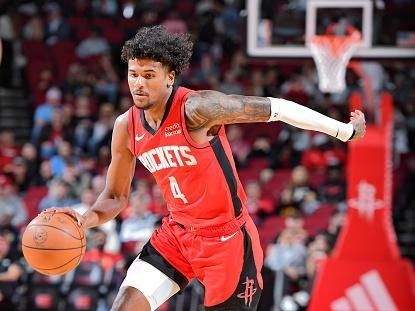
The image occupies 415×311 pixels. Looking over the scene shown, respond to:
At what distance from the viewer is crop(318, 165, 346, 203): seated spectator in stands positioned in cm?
1118

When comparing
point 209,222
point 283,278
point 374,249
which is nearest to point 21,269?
point 283,278

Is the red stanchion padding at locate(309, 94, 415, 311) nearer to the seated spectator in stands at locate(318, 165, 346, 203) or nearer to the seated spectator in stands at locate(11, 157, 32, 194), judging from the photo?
the seated spectator in stands at locate(318, 165, 346, 203)

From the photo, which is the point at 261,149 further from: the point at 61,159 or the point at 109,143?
the point at 61,159

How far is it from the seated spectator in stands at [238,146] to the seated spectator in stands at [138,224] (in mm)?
2049

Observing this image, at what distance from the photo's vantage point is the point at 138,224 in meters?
10.5

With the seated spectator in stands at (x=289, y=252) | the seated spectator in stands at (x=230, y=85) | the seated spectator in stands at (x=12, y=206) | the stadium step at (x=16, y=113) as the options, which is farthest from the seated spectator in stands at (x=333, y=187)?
the stadium step at (x=16, y=113)

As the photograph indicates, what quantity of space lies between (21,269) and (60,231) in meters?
5.10

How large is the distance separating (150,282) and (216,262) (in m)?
0.39

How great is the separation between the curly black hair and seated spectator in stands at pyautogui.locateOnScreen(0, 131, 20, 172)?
7.87 metres

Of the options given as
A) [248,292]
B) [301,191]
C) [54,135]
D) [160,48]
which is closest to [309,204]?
[301,191]

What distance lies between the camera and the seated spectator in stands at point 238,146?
1223cm

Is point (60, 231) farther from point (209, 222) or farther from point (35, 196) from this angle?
point (35, 196)

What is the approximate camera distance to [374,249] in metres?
9.07

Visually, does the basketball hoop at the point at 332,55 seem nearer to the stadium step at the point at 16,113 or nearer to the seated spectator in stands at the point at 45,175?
the seated spectator in stands at the point at 45,175
